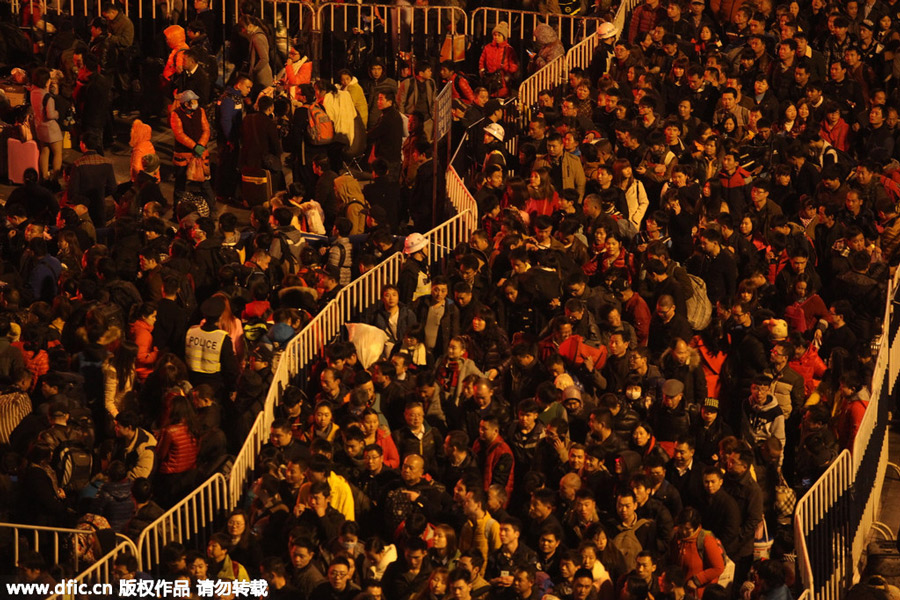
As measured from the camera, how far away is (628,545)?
12953 mm

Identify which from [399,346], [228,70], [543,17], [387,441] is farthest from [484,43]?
[387,441]

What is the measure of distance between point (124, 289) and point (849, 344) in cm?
623

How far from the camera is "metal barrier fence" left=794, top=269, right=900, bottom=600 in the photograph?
13.6m

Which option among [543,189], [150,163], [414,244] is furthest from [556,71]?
[150,163]

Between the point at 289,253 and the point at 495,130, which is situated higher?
the point at 495,130

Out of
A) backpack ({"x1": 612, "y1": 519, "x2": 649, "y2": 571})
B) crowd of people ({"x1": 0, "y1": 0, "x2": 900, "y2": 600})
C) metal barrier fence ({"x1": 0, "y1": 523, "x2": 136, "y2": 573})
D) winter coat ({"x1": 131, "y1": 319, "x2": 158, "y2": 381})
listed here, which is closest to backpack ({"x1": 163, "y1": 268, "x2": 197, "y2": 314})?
crowd of people ({"x1": 0, "y1": 0, "x2": 900, "y2": 600})

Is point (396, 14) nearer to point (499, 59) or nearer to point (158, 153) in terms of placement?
point (499, 59)

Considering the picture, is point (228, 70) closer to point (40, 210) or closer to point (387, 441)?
point (40, 210)

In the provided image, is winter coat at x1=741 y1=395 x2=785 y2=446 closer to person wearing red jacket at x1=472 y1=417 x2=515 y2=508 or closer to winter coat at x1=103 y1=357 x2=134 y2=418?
person wearing red jacket at x1=472 y1=417 x2=515 y2=508

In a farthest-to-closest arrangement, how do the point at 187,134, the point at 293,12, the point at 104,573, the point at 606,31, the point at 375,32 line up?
the point at 293,12, the point at 375,32, the point at 606,31, the point at 187,134, the point at 104,573

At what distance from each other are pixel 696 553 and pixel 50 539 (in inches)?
185

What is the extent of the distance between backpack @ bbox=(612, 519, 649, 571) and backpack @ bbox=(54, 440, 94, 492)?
4.05 m

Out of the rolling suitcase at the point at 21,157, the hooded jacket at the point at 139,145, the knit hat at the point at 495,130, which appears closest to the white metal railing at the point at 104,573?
the hooded jacket at the point at 139,145

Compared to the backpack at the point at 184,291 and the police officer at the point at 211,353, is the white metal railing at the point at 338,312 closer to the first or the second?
the police officer at the point at 211,353
